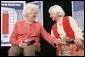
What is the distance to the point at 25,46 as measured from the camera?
267 cm

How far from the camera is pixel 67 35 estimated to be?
279 centimetres

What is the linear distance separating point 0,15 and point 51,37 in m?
0.77

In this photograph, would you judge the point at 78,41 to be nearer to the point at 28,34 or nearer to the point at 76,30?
the point at 76,30

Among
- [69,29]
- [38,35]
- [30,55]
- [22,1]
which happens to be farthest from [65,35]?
[22,1]

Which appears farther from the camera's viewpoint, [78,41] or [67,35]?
[67,35]

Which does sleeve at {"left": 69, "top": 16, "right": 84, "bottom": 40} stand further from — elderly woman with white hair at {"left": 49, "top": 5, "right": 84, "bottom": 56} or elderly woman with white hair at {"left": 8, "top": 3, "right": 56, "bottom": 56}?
elderly woman with white hair at {"left": 8, "top": 3, "right": 56, "bottom": 56}

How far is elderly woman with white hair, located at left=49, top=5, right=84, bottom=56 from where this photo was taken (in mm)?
2721

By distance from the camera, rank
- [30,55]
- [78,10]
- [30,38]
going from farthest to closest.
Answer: [78,10] < [30,38] < [30,55]

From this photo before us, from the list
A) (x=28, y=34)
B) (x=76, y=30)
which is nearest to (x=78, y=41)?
(x=76, y=30)

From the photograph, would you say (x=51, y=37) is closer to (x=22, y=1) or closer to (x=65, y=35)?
(x=65, y=35)

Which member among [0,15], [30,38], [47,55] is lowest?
[47,55]

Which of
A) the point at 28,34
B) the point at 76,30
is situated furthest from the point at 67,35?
the point at 28,34

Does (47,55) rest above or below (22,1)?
below

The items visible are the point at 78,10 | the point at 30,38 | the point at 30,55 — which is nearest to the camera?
the point at 30,55
